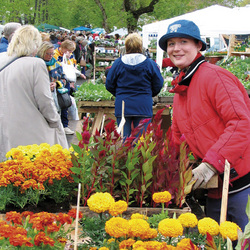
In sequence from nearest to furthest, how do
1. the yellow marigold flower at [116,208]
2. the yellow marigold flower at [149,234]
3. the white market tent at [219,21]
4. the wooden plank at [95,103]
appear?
the yellow marigold flower at [149,234] → the yellow marigold flower at [116,208] → the wooden plank at [95,103] → the white market tent at [219,21]

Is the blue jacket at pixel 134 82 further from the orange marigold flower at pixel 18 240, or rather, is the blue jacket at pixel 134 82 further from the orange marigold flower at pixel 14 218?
the orange marigold flower at pixel 18 240

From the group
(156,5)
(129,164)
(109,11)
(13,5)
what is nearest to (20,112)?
(129,164)

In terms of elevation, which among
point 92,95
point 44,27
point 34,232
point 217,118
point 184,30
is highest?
point 44,27

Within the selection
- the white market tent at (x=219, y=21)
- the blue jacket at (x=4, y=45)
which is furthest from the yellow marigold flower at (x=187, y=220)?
the white market tent at (x=219, y=21)

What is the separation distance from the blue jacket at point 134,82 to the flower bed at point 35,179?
261cm

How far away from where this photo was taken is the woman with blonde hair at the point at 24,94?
418 cm

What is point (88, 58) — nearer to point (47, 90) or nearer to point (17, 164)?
point (47, 90)

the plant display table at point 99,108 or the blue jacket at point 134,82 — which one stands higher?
the blue jacket at point 134,82

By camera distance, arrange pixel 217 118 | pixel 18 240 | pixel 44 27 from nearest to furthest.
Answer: pixel 18 240
pixel 217 118
pixel 44 27

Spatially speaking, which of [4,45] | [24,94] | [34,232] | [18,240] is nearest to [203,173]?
[34,232]

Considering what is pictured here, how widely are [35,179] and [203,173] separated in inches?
39.3

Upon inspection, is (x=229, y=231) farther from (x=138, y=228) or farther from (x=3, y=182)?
(x=3, y=182)

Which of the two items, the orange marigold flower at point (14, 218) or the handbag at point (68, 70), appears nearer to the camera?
the orange marigold flower at point (14, 218)

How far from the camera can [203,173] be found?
215cm
